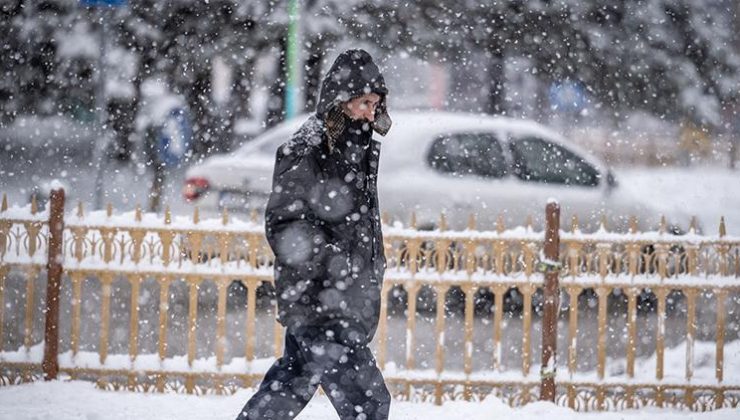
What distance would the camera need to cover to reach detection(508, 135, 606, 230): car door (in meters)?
9.05

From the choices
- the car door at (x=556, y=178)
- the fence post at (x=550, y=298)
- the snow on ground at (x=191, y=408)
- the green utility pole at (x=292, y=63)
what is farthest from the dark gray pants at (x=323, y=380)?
the green utility pole at (x=292, y=63)

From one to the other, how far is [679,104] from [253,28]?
825 centimetres

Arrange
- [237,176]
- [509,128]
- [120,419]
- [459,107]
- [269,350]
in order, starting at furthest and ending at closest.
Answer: [459,107] < [509,128] < [237,176] < [269,350] < [120,419]

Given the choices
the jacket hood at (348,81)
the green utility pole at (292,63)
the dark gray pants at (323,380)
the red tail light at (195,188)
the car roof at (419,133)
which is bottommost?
the dark gray pants at (323,380)

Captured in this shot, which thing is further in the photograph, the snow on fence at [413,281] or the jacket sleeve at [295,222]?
the snow on fence at [413,281]

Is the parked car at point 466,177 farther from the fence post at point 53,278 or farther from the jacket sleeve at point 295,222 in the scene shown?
the jacket sleeve at point 295,222

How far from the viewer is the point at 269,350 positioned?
7.84 meters

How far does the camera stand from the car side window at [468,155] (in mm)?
8953

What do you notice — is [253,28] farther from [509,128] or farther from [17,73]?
[509,128]

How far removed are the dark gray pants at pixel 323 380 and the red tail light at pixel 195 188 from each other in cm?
508

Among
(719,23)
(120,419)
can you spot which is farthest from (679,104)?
(120,419)

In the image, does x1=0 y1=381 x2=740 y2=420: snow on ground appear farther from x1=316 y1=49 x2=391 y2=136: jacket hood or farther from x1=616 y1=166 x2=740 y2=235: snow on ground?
x1=616 y1=166 x2=740 y2=235: snow on ground

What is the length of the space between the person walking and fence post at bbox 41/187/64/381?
224 centimetres

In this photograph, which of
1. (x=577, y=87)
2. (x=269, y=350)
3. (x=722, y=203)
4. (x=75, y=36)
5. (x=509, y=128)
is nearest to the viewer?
(x=269, y=350)
